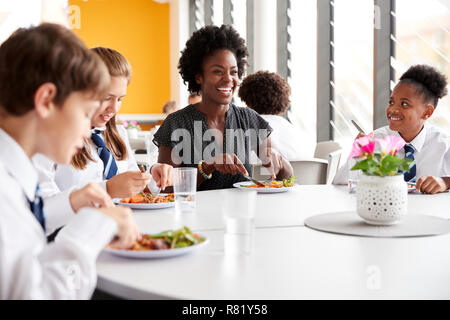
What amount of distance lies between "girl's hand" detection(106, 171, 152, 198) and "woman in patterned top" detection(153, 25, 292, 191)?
0.74 m

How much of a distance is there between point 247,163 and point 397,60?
197 centimetres

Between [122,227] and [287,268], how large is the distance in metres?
0.32

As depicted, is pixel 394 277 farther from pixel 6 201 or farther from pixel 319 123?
pixel 319 123

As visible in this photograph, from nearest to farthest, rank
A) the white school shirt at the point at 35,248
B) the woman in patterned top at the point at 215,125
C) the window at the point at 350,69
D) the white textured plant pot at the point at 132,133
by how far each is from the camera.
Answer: the white school shirt at the point at 35,248 → the woman in patterned top at the point at 215,125 → the window at the point at 350,69 → the white textured plant pot at the point at 132,133

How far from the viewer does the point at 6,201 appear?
82 cm

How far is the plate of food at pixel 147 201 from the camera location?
158 centimetres

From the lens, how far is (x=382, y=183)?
1270 mm

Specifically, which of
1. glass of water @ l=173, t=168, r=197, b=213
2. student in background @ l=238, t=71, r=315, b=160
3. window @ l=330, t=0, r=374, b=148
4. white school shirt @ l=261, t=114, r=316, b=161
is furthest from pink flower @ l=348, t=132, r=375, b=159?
window @ l=330, t=0, r=374, b=148

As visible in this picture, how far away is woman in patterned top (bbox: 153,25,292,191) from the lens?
2.41m

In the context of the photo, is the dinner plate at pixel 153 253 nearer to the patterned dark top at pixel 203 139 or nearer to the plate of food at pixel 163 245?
the plate of food at pixel 163 245

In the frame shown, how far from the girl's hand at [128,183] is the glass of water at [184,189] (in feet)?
0.30

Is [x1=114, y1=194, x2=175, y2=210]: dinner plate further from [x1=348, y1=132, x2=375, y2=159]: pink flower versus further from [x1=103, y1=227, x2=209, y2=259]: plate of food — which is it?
[x1=348, y1=132, x2=375, y2=159]: pink flower

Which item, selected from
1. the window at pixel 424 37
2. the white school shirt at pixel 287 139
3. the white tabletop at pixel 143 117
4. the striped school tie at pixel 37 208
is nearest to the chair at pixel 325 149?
the white school shirt at pixel 287 139
